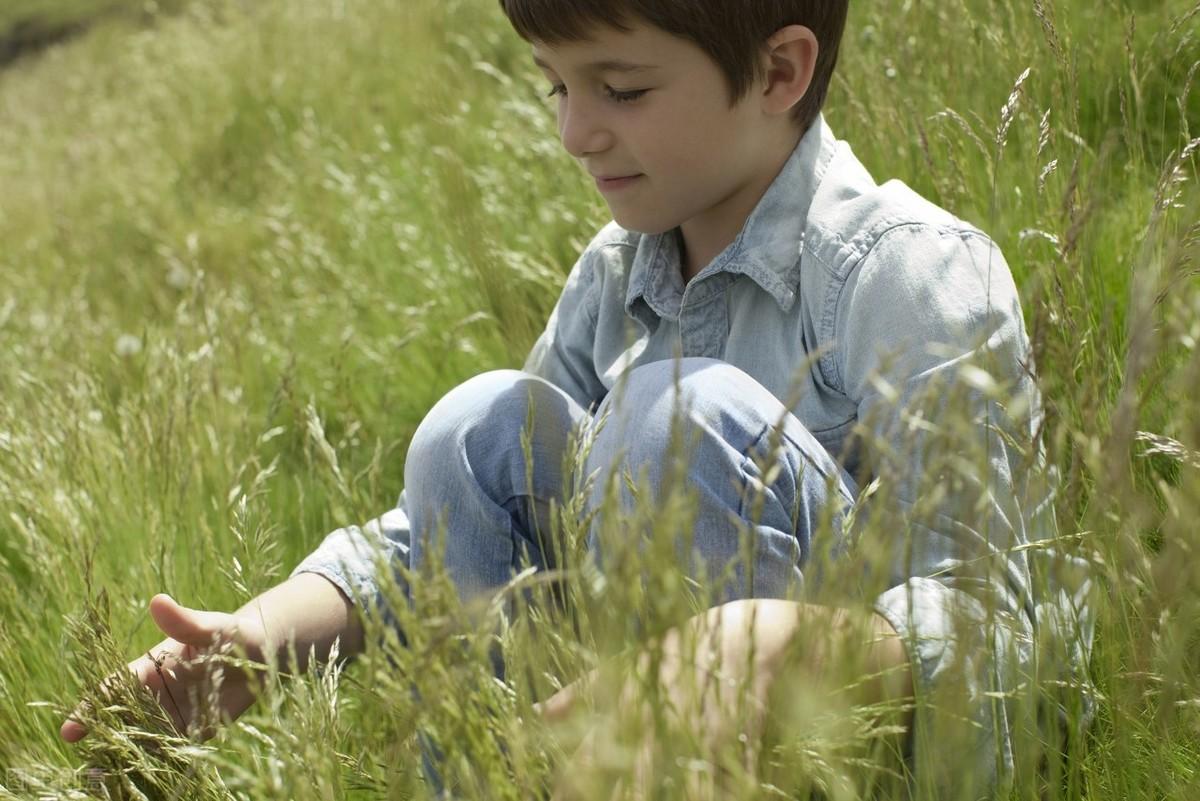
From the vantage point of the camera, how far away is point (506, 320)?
2500 mm

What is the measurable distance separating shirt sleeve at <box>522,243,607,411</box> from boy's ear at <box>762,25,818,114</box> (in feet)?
1.42

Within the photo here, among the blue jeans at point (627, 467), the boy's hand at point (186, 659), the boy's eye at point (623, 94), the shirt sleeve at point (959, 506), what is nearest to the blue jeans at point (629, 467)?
the blue jeans at point (627, 467)

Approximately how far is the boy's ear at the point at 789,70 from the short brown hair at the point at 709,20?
0.08ft

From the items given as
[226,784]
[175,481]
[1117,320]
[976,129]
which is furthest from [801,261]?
[175,481]

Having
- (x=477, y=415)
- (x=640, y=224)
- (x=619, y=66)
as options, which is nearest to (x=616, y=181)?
(x=640, y=224)

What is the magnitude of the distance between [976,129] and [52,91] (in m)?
8.88

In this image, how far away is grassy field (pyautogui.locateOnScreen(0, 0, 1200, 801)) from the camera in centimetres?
98

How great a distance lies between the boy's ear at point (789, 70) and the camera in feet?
5.59

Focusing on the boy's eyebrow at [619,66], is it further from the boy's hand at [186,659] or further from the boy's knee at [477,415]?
the boy's hand at [186,659]

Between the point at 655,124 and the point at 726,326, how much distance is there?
33 cm

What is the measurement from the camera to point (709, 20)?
63.2 inches

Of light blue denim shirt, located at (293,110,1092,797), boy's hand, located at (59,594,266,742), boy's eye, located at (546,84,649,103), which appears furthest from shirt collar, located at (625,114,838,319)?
boy's hand, located at (59,594,266,742)

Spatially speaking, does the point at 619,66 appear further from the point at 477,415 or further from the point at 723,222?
the point at 477,415

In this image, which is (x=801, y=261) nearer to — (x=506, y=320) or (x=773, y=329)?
(x=773, y=329)
